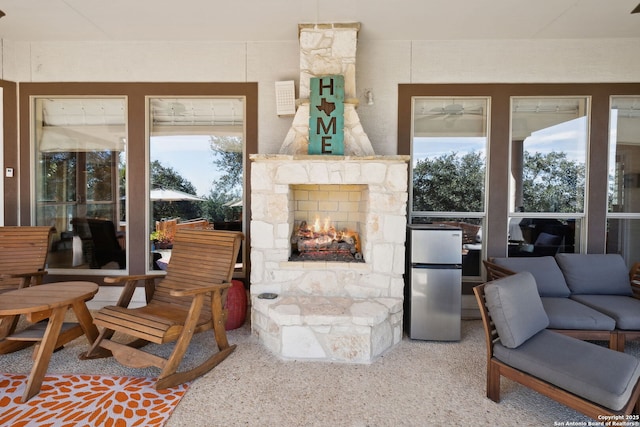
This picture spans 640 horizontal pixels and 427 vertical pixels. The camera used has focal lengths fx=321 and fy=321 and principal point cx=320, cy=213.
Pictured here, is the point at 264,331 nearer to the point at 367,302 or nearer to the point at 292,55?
the point at 367,302

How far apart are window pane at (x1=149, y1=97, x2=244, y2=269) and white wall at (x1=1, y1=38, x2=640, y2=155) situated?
0.37 metres

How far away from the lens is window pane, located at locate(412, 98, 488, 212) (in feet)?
13.3

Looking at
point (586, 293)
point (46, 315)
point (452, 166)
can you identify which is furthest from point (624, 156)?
point (46, 315)

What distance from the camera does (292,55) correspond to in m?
3.99

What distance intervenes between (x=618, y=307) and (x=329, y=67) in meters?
3.67

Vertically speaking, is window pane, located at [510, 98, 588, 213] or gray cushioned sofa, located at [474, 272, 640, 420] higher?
window pane, located at [510, 98, 588, 213]

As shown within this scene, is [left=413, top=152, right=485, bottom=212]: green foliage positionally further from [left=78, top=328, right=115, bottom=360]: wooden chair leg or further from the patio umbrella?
[left=78, top=328, right=115, bottom=360]: wooden chair leg

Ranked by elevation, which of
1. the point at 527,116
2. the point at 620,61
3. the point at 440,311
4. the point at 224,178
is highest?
the point at 620,61

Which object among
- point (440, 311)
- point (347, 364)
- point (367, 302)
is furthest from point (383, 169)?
point (347, 364)

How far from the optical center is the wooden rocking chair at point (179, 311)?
7.87 ft

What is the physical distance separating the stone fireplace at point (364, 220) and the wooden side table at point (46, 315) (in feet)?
4.79

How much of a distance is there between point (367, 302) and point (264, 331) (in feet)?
3.40

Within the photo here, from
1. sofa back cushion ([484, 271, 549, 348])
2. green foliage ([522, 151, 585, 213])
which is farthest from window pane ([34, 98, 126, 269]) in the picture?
green foliage ([522, 151, 585, 213])

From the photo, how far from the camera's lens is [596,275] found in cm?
341
